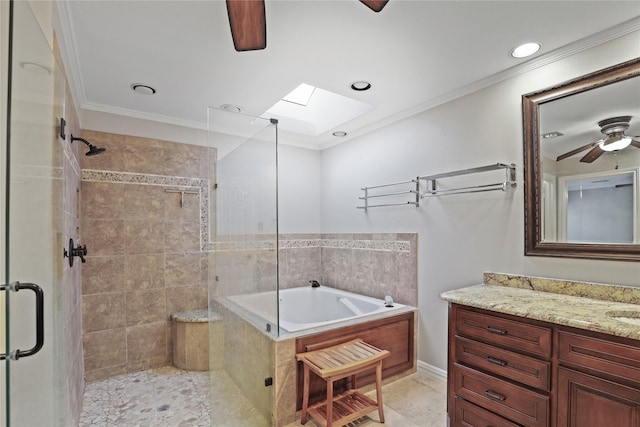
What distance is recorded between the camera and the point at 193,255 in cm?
323

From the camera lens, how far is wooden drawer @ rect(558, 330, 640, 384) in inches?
47.4

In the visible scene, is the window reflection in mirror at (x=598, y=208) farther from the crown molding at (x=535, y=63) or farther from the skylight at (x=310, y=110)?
the skylight at (x=310, y=110)

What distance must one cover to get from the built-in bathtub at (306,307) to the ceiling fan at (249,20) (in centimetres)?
152

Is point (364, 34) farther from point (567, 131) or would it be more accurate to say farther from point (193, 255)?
point (193, 255)

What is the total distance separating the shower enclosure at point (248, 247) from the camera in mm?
2141

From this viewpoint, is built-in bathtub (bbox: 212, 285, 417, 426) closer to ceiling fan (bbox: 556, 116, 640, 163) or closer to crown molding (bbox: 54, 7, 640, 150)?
ceiling fan (bbox: 556, 116, 640, 163)

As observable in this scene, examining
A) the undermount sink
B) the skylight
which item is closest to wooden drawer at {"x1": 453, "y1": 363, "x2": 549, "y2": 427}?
the undermount sink

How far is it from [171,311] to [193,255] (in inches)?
22.7

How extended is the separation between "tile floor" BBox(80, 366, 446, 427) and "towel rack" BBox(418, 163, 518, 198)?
5.12 feet

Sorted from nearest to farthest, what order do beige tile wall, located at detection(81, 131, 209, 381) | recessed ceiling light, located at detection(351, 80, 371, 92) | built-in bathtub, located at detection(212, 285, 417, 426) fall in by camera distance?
built-in bathtub, located at detection(212, 285, 417, 426)
recessed ceiling light, located at detection(351, 80, 371, 92)
beige tile wall, located at detection(81, 131, 209, 381)

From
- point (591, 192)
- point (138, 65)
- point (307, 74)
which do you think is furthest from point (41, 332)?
point (591, 192)

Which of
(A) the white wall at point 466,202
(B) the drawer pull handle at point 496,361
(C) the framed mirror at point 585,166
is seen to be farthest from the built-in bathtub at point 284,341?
(C) the framed mirror at point 585,166

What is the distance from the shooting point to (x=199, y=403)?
2340 mm

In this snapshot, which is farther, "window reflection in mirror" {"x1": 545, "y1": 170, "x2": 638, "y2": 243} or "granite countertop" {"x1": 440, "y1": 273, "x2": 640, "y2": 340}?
"window reflection in mirror" {"x1": 545, "y1": 170, "x2": 638, "y2": 243}
